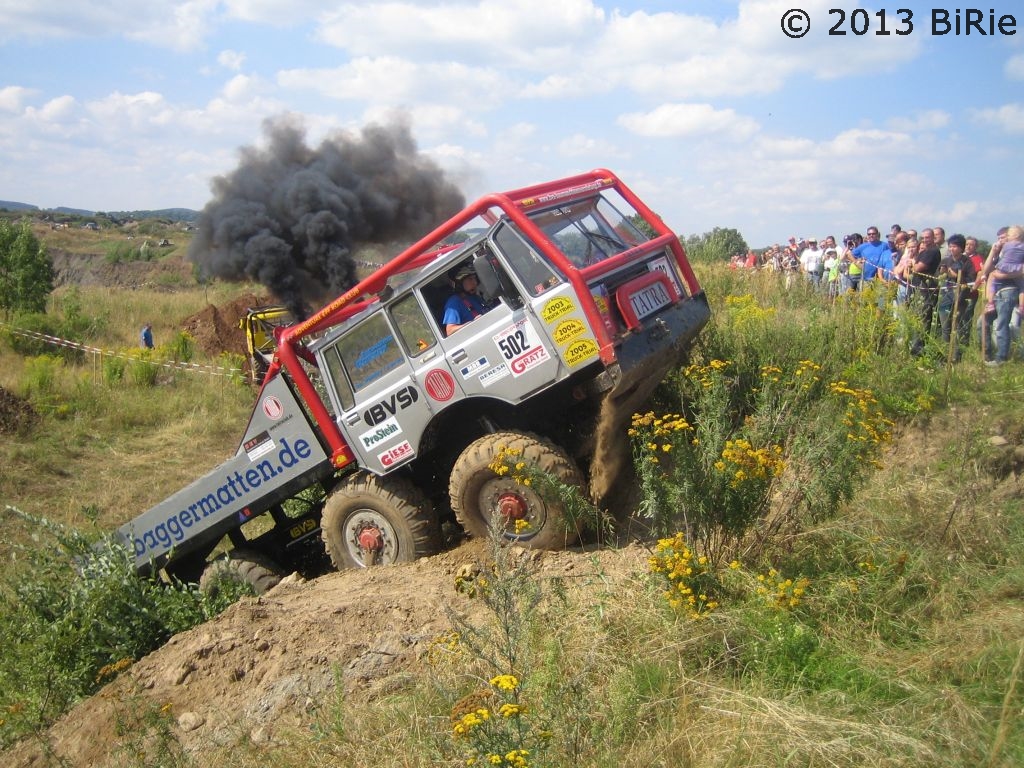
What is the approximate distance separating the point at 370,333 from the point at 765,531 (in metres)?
3.46

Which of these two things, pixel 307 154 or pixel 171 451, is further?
pixel 171 451

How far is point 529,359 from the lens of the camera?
19.8 feet

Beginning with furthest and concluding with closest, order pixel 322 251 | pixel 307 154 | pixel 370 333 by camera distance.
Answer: pixel 307 154, pixel 322 251, pixel 370 333

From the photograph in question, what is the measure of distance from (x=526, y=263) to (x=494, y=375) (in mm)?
849

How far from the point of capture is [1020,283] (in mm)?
8203

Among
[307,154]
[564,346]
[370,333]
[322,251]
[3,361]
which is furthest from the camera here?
[3,361]

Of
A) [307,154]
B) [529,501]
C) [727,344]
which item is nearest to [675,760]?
[529,501]

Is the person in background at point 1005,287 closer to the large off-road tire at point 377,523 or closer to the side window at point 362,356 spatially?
the large off-road tire at point 377,523

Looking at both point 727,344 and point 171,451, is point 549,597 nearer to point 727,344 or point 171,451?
point 727,344

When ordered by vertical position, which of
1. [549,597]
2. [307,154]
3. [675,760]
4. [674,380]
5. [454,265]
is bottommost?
[675,760]

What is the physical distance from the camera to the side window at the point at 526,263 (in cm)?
595

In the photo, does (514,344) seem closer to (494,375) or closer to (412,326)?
(494,375)

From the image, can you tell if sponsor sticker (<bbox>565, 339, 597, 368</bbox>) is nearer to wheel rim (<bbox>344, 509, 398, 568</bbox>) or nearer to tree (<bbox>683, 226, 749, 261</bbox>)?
wheel rim (<bbox>344, 509, 398, 568</bbox>)

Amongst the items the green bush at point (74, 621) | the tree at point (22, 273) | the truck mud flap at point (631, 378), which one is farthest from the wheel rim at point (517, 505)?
the tree at point (22, 273)
